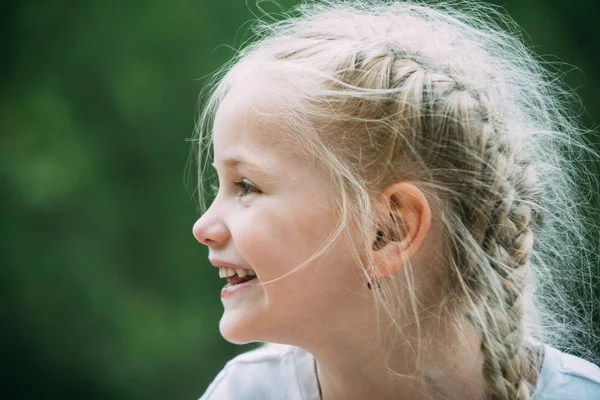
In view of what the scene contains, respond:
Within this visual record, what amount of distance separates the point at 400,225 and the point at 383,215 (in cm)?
2

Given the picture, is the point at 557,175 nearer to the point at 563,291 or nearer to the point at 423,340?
the point at 563,291

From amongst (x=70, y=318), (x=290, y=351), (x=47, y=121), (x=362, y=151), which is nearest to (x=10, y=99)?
(x=47, y=121)

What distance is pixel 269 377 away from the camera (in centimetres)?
104

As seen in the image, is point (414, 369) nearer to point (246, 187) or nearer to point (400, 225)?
point (400, 225)

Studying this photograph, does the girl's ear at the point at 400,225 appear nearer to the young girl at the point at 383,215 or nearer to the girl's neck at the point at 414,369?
the young girl at the point at 383,215

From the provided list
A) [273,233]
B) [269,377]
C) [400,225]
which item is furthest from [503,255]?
[269,377]

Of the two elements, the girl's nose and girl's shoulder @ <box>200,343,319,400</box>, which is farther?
girl's shoulder @ <box>200,343,319,400</box>

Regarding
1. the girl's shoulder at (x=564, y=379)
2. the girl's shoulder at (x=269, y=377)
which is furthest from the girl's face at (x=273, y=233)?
the girl's shoulder at (x=564, y=379)

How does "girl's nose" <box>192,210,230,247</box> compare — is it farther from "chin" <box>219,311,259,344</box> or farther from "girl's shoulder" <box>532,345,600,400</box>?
"girl's shoulder" <box>532,345,600,400</box>

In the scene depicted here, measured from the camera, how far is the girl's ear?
0.84 m

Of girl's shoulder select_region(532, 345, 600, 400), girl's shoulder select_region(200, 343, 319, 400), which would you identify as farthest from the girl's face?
girl's shoulder select_region(532, 345, 600, 400)

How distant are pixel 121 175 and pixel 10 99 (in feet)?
1.09

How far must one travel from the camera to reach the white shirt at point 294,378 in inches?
37.1

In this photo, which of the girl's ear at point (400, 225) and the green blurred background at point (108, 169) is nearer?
the girl's ear at point (400, 225)
